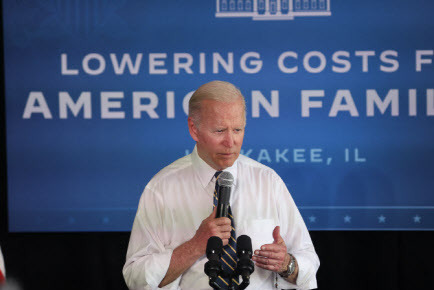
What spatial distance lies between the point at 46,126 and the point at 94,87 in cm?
43

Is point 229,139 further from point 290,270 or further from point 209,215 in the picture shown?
point 290,270

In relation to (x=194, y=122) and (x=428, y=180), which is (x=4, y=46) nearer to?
(x=194, y=122)

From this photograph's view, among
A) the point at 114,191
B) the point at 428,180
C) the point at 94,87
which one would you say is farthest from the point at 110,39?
the point at 428,180

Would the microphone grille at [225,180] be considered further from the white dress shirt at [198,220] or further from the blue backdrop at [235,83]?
the blue backdrop at [235,83]

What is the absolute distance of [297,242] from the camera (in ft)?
8.52

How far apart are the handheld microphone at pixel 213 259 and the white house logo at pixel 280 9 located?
2.33m

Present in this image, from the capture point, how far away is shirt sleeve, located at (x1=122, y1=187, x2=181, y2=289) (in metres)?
2.40

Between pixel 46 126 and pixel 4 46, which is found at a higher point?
pixel 4 46

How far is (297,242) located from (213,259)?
786mm

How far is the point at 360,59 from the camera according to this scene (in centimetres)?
393

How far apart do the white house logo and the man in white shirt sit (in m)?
1.53

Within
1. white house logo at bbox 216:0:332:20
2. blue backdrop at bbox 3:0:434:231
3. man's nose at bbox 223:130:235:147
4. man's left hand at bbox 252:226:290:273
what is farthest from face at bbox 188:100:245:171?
white house logo at bbox 216:0:332:20

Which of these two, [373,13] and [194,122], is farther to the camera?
[373,13]

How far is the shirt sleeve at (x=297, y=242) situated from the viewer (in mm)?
2494
